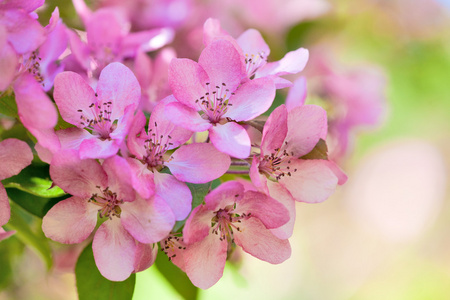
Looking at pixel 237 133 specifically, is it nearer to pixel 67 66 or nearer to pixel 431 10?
pixel 67 66

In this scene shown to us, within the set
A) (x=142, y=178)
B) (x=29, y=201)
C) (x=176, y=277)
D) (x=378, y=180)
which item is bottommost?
(x=378, y=180)

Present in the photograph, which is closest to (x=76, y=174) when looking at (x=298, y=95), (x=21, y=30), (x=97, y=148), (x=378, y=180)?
(x=97, y=148)

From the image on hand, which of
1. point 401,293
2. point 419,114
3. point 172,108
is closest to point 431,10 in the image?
point 419,114

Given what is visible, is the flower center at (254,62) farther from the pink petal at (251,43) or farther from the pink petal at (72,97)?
the pink petal at (72,97)

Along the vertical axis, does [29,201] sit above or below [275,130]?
below

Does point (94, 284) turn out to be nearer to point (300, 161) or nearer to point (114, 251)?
point (114, 251)

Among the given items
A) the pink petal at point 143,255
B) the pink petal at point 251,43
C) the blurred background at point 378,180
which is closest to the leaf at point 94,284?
the pink petal at point 143,255

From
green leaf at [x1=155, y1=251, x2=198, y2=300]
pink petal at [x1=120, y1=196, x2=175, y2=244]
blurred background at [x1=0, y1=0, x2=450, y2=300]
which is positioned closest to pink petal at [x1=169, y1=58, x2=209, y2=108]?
pink petal at [x1=120, y1=196, x2=175, y2=244]

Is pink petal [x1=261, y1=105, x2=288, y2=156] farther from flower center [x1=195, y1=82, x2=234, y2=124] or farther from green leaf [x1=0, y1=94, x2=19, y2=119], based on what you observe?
green leaf [x1=0, y1=94, x2=19, y2=119]
